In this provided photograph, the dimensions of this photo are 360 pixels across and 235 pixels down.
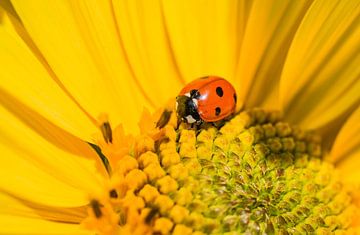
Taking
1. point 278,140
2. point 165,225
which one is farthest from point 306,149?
point 165,225

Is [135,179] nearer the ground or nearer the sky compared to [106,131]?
nearer the ground

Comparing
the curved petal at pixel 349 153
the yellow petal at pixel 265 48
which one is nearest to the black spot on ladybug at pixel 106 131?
the yellow petal at pixel 265 48

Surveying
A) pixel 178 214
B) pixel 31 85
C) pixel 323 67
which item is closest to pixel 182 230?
pixel 178 214

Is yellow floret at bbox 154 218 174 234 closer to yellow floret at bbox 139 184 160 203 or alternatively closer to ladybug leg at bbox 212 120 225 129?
yellow floret at bbox 139 184 160 203

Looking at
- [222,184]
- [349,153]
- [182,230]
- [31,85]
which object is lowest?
[182,230]

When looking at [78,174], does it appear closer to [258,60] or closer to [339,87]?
[258,60]

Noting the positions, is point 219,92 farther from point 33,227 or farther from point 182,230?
point 33,227
